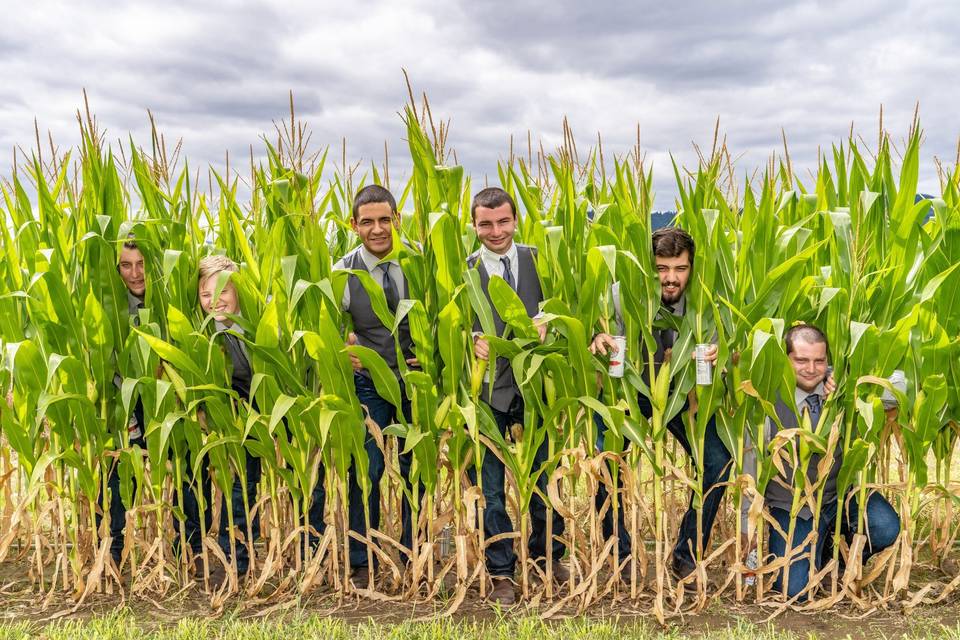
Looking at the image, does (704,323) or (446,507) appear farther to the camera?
(446,507)

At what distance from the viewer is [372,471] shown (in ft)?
12.4

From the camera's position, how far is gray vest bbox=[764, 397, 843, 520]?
134 inches

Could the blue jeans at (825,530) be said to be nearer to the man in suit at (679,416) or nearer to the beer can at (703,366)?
the man in suit at (679,416)

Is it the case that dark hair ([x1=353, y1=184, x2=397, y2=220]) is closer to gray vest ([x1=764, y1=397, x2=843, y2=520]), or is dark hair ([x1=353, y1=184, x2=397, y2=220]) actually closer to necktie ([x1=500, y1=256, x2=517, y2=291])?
necktie ([x1=500, y1=256, x2=517, y2=291])

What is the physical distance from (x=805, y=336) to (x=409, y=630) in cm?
218

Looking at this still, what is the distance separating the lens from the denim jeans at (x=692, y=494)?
3613mm

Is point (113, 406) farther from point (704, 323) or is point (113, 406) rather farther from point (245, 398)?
point (704, 323)

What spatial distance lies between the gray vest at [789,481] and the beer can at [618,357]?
757mm

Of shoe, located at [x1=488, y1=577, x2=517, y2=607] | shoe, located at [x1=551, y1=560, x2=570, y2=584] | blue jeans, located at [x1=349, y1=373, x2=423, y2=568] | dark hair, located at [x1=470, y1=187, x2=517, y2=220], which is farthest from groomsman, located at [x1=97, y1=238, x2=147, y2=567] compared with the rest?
shoe, located at [x1=551, y1=560, x2=570, y2=584]

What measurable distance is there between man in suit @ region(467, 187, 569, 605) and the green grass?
13.5 inches

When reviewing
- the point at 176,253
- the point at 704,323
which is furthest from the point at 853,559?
the point at 176,253

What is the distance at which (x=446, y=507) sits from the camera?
3820 millimetres

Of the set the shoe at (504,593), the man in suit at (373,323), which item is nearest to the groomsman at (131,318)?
the man in suit at (373,323)

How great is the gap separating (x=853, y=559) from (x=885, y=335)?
41.2 inches
